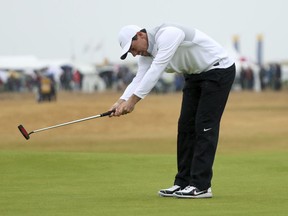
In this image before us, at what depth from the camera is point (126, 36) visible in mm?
11219

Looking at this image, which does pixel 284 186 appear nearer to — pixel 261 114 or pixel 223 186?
pixel 223 186

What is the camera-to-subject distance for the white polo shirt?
1118cm

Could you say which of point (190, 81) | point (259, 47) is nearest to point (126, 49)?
point (190, 81)

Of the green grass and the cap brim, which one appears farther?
the cap brim

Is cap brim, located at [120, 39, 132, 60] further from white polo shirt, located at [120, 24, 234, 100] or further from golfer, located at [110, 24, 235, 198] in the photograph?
white polo shirt, located at [120, 24, 234, 100]

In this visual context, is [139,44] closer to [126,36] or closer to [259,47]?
[126,36]

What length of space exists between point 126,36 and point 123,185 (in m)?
2.22

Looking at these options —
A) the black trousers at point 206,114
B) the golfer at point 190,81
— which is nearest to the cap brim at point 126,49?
the golfer at point 190,81

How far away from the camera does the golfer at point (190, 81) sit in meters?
11.2

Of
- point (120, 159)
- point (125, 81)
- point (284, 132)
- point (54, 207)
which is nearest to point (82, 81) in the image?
point (125, 81)

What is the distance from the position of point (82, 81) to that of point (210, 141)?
85.3 m

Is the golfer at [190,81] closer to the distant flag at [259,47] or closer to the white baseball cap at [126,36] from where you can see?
the white baseball cap at [126,36]

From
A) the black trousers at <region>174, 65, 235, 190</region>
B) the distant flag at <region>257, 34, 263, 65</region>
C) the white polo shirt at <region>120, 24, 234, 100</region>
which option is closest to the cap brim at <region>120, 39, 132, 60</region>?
the white polo shirt at <region>120, 24, 234, 100</region>

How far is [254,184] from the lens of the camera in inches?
507
